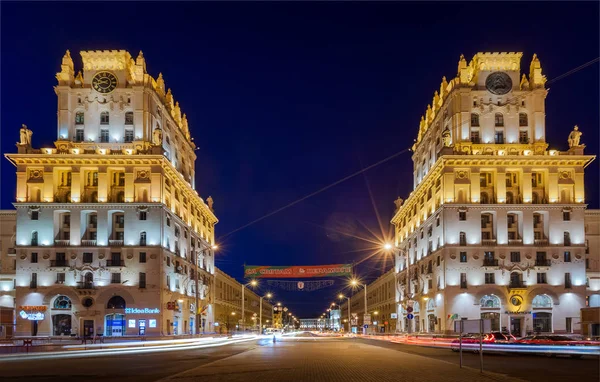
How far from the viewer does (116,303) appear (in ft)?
257

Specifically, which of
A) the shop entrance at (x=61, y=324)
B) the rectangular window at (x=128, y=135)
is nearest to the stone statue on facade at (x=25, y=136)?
the rectangular window at (x=128, y=135)

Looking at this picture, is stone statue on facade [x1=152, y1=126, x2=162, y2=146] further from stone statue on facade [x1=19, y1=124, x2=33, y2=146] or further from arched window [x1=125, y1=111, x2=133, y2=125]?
stone statue on facade [x1=19, y1=124, x2=33, y2=146]

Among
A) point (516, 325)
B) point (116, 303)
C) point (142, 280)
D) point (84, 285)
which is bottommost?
point (516, 325)

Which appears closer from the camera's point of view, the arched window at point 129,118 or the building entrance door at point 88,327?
the building entrance door at point 88,327

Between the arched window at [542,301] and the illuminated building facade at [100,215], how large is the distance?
4143 cm

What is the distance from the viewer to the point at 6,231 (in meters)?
94.1

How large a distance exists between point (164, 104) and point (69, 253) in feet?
Result: 88.2

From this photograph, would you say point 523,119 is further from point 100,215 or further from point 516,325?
point 100,215

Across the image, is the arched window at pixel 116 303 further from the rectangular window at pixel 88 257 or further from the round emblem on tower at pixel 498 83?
the round emblem on tower at pixel 498 83

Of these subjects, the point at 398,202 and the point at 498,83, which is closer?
the point at 498,83

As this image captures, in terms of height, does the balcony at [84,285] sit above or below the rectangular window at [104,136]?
below

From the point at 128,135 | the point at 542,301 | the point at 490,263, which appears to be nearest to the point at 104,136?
the point at 128,135

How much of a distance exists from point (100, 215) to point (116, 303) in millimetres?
10927

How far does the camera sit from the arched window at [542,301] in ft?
263
